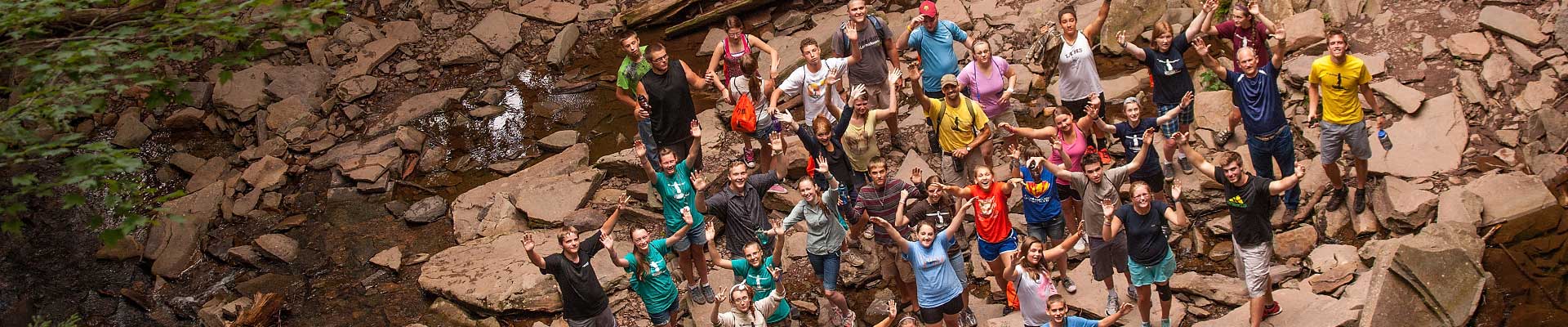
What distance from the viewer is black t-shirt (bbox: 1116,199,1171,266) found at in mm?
8367

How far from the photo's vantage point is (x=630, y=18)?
1648 centimetres

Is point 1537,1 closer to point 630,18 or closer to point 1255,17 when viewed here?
point 1255,17

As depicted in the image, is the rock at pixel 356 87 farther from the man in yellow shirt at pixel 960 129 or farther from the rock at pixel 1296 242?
the rock at pixel 1296 242

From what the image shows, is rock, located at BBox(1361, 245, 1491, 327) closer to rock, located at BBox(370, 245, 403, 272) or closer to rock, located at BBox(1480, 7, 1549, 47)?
rock, located at BBox(1480, 7, 1549, 47)

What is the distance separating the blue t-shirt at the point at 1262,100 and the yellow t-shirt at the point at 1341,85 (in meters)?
0.35

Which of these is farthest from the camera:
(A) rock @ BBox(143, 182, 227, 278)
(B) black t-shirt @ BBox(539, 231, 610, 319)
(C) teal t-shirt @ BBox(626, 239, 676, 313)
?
(A) rock @ BBox(143, 182, 227, 278)

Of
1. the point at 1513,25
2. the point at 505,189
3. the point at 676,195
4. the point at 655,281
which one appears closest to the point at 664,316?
the point at 655,281

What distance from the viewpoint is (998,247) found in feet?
30.4

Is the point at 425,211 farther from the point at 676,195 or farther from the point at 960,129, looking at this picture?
the point at 960,129

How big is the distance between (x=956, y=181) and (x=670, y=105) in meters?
2.72

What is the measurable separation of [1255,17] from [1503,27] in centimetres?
289

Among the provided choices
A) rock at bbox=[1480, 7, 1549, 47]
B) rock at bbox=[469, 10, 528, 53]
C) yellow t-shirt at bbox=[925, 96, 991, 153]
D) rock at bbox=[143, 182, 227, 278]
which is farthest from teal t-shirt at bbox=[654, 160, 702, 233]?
rock at bbox=[1480, 7, 1549, 47]

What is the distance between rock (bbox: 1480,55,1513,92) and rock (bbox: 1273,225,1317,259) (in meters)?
2.61

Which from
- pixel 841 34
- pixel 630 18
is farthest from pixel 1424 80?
pixel 630 18
